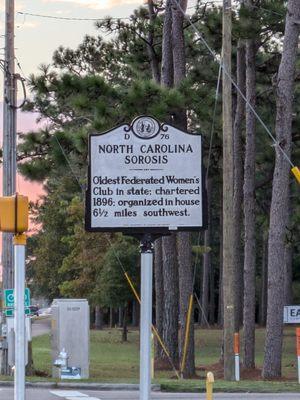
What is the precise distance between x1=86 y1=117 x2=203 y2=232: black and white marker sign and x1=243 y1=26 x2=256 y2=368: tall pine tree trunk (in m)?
20.5

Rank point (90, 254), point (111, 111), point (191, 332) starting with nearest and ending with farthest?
point (111, 111) < point (191, 332) < point (90, 254)

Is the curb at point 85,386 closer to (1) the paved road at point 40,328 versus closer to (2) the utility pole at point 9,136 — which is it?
(2) the utility pole at point 9,136

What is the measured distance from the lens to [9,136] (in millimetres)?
23828

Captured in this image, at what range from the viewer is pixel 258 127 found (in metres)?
36.3

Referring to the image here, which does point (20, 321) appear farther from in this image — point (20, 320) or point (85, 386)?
point (85, 386)

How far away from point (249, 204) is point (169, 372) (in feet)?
19.2

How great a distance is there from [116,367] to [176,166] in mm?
24067

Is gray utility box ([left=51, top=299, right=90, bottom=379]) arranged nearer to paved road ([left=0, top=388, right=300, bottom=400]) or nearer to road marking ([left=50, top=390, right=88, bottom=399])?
road marking ([left=50, top=390, right=88, bottom=399])

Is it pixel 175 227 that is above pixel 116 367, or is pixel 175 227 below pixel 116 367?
above

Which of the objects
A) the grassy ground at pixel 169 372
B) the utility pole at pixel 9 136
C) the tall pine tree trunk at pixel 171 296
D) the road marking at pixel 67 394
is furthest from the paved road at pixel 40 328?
the road marking at pixel 67 394

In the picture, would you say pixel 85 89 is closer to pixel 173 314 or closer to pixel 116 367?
pixel 173 314

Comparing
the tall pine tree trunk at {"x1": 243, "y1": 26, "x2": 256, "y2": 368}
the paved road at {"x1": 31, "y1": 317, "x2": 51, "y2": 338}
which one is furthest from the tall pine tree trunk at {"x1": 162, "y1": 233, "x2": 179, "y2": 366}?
the paved road at {"x1": 31, "y1": 317, "x2": 51, "y2": 338}

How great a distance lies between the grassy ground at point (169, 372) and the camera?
62.5ft

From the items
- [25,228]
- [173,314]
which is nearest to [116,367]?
[173,314]
